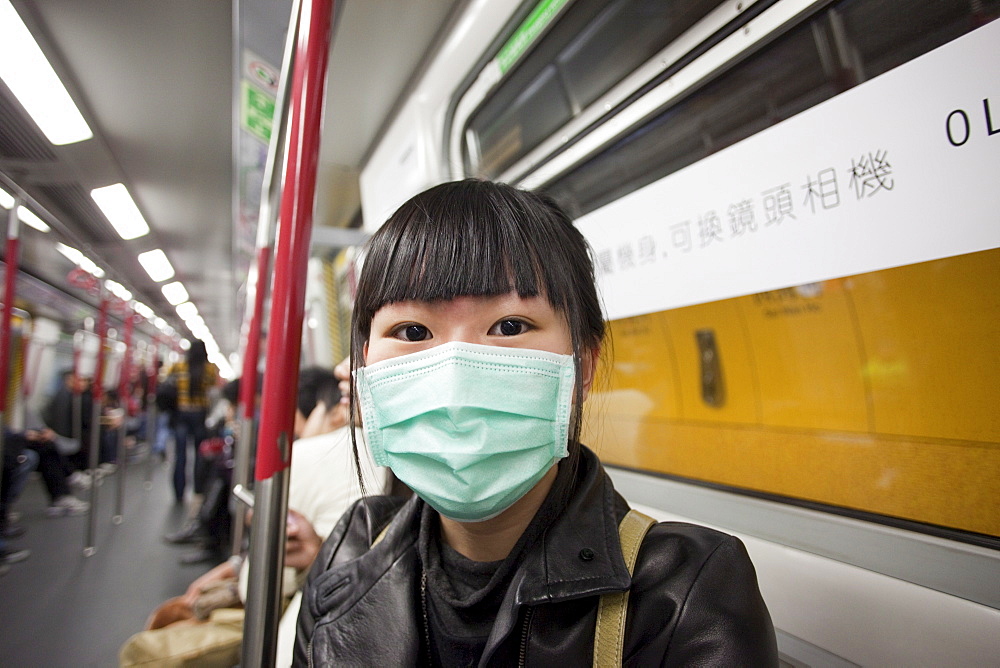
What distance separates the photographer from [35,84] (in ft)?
2.46

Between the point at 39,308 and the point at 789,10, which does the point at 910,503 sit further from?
the point at 39,308

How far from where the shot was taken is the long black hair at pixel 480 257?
788 millimetres

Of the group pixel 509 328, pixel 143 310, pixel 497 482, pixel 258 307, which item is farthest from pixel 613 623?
pixel 258 307

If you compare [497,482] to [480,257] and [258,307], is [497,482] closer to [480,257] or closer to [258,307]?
[480,257]

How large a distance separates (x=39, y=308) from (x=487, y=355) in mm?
804

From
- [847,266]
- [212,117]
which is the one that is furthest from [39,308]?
[847,266]

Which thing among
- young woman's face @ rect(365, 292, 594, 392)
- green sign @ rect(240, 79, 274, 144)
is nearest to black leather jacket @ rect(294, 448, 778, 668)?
young woman's face @ rect(365, 292, 594, 392)

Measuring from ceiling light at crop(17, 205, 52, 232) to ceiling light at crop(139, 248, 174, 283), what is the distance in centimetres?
24

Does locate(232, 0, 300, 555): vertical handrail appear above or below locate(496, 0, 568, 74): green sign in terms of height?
below

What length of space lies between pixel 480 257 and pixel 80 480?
3.33ft

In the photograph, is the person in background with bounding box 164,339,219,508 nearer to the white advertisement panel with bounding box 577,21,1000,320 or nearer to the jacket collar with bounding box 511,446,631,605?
the jacket collar with bounding box 511,446,631,605

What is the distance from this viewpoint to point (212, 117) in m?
1.23

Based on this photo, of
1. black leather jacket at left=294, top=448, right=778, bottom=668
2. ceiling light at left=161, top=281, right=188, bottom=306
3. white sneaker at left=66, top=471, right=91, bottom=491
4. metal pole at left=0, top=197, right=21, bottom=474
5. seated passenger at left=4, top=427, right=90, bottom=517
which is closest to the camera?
black leather jacket at left=294, top=448, right=778, bottom=668

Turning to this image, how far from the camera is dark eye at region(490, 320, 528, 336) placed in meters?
0.80
